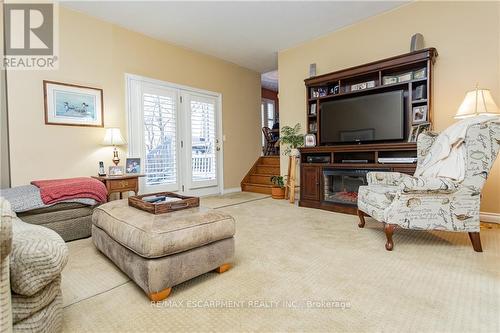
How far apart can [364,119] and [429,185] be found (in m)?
1.73

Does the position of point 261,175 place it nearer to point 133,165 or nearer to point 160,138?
point 160,138

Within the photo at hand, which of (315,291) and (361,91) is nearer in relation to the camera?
(315,291)

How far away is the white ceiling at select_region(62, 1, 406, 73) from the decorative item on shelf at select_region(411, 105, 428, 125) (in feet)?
4.74

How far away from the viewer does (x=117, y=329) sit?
1.16 meters

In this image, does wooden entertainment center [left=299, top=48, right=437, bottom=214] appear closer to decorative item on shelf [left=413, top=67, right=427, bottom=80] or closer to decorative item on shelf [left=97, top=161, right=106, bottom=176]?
decorative item on shelf [left=413, top=67, right=427, bottom=80]

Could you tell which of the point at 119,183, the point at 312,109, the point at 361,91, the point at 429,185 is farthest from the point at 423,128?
the point at 119,183

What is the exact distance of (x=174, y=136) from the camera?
435 cm

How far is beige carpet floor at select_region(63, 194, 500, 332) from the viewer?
119cm

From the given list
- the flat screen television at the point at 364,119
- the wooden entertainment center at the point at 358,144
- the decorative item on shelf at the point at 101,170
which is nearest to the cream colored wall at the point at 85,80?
the decorative item on shelf at the point at 101,170

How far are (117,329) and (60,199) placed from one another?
1.70 m

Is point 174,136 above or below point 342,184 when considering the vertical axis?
above

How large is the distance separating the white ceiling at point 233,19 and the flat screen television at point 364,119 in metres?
1.20

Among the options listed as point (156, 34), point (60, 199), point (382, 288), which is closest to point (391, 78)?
point (382, 288)

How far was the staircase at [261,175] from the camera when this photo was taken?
207 inches
